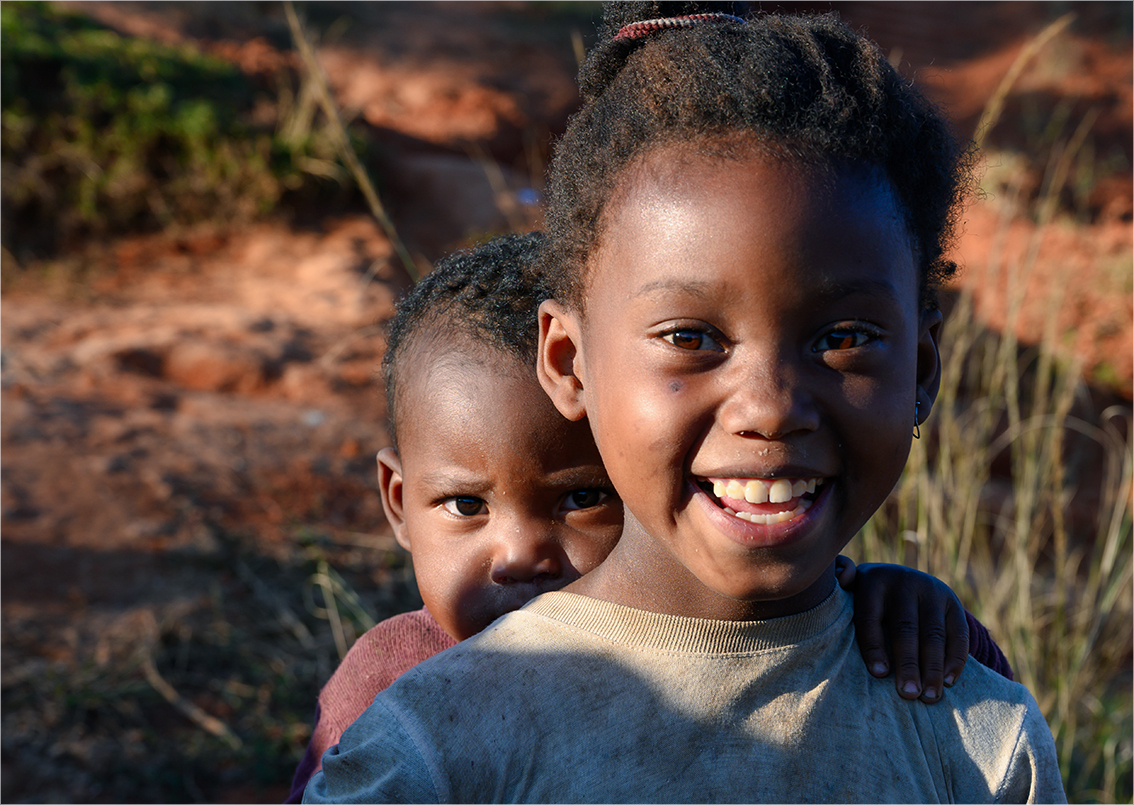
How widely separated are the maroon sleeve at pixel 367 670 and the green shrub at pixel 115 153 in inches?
216

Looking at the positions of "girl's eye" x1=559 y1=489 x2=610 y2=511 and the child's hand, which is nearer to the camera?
the child's hand

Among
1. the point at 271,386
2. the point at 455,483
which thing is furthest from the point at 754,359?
the point at 271,386

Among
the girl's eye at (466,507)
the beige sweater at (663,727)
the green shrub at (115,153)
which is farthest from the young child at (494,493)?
the green shrub at (115,153)

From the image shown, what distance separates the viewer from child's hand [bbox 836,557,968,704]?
1403 millimetres

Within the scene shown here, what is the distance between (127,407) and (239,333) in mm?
899

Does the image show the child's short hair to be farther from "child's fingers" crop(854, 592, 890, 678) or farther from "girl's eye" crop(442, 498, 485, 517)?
"child's fingers" crop(854, 592, 890, 678)

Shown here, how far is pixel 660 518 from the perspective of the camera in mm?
1276

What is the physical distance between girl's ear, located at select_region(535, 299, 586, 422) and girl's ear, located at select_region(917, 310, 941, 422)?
471 millimetres

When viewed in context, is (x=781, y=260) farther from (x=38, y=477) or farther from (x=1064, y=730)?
(x=38, y=477)

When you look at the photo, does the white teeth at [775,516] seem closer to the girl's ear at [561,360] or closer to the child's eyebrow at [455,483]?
the girl's ear at [561,360]

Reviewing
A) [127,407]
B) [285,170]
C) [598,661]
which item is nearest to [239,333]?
[127,407]

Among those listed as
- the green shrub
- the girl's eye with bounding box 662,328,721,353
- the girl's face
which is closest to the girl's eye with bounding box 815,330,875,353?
the girl's face

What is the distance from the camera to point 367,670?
1805mm

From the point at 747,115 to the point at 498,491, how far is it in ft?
2.54
